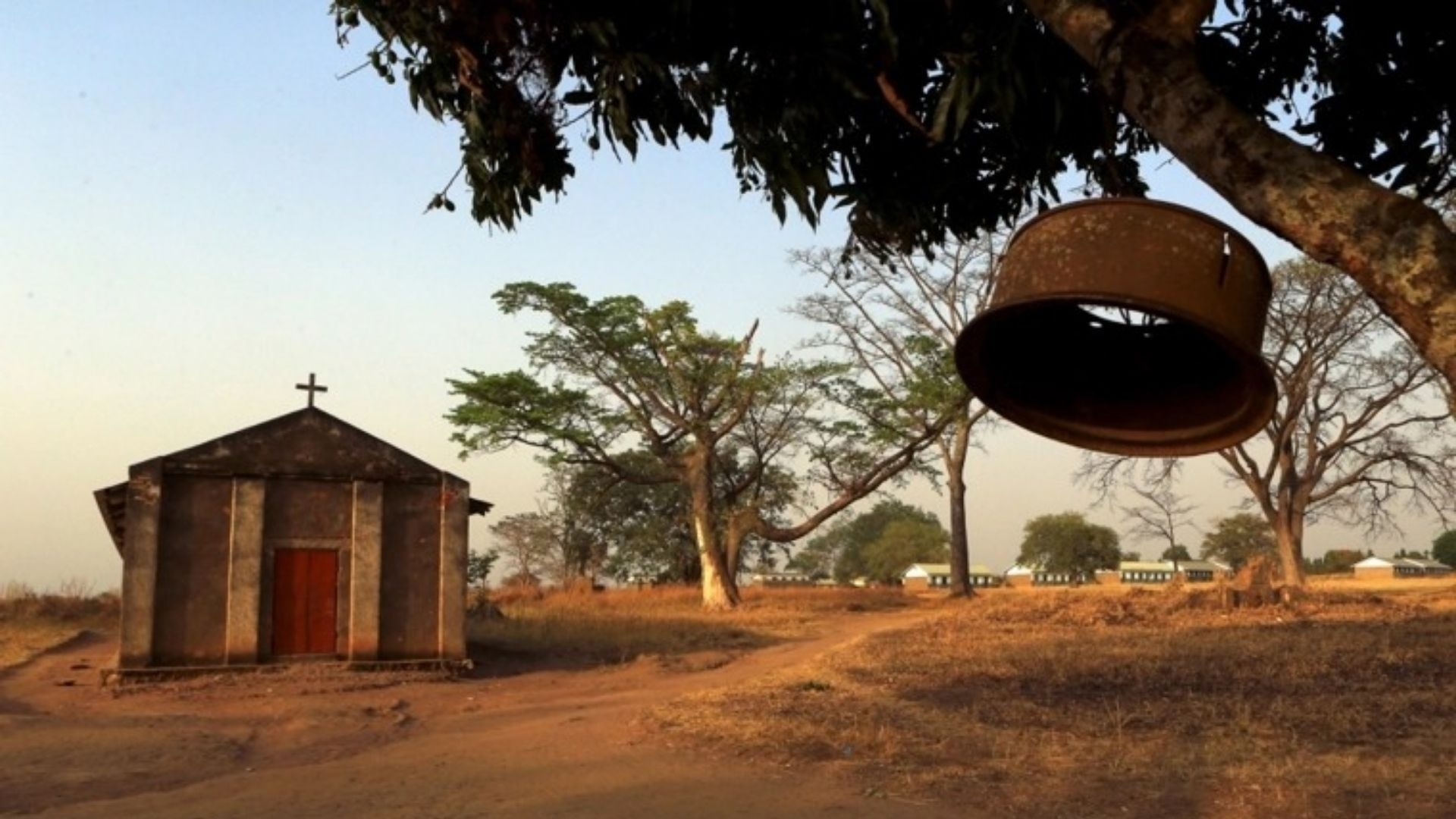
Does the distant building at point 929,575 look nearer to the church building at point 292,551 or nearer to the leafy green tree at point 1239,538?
the leafy green tree at point 1239,538

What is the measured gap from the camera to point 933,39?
5367mm

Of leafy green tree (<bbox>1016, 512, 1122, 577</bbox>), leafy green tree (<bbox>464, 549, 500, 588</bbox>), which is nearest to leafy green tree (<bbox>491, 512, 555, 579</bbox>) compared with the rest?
leafy green tree (<bbox>464, 549, 500, 588</bbox>)

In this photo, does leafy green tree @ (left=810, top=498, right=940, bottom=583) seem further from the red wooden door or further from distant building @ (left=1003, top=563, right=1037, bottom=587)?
the red wooden door

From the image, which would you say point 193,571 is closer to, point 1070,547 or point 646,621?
point 646,621

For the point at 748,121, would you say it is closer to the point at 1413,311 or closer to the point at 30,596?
the point at 1413,311

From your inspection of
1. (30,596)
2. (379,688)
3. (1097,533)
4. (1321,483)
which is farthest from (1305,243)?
(1097,533)

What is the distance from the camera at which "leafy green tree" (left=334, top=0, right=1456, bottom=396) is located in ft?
16.2

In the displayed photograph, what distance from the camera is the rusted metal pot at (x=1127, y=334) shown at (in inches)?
108

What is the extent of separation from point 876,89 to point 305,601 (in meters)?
15.4

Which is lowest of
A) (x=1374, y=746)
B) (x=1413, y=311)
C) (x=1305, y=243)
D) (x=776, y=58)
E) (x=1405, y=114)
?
(x=1374, y=746)

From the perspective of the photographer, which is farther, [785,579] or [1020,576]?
[1020,576]

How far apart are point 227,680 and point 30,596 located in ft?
77.8

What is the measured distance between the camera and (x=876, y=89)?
18.0ft

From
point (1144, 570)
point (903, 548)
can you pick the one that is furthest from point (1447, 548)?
point (903, 548)
